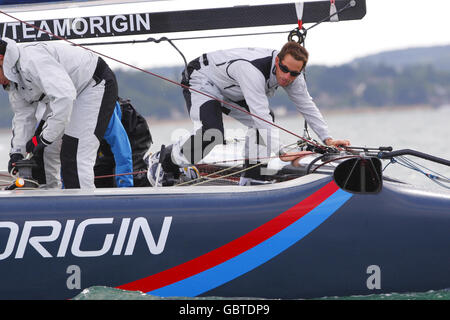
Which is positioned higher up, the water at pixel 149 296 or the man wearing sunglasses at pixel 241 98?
the man wearing sunglasses at pixel 241 98

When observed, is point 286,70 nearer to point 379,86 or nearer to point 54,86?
point 54,86

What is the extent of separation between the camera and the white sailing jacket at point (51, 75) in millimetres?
3562

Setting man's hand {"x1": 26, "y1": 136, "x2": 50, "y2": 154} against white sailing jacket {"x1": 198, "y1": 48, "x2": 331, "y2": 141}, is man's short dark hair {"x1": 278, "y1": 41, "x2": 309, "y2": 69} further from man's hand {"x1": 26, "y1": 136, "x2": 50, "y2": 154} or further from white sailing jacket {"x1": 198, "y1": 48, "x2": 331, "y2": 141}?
man's hand {"x1": 26, "y1": 136, "x2": 50, "y2": 154}

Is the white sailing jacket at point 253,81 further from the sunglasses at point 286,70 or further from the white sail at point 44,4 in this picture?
the white sail at point 44,4

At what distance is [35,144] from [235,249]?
1.27 m

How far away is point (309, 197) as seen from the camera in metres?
3.20

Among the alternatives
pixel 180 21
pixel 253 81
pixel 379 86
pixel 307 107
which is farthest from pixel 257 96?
pixel 379 86

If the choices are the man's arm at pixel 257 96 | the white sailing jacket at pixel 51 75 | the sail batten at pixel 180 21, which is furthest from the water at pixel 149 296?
the sail batten at pixel 180 21

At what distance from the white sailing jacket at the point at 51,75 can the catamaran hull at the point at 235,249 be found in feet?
1.93

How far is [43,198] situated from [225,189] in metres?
0.79

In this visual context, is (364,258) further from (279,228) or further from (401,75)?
(401,75)

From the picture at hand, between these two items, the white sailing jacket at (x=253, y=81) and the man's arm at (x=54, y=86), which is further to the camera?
the white sailing jacket at (x=253, y=81)
